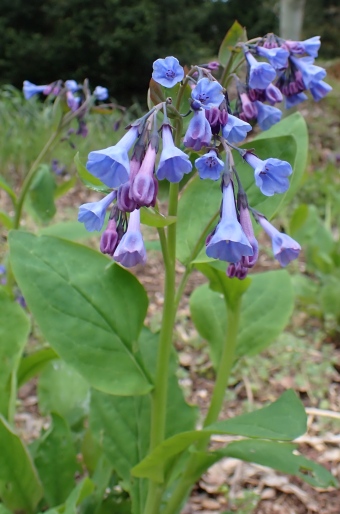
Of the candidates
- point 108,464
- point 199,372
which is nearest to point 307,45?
point 108,464

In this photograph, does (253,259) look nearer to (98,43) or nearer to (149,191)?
(149,191)

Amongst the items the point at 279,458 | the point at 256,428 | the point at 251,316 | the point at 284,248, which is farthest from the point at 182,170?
the point at 251,316

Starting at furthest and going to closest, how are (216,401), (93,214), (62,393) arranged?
(62,393) < (216,401) < (93,214)

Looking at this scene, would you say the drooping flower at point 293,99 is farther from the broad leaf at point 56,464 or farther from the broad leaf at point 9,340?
the broad leaf at point 56,464

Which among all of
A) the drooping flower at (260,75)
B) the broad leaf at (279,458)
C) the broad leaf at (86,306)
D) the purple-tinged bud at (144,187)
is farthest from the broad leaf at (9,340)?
the drooping flower at (260,75)

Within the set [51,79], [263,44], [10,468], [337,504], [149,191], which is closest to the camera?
[149,191]

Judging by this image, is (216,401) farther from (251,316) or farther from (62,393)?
(62,393)

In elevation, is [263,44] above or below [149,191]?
above
